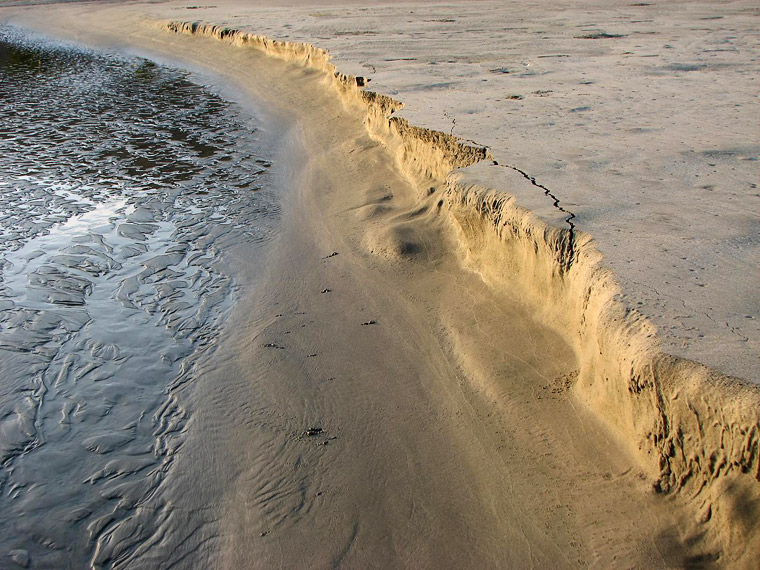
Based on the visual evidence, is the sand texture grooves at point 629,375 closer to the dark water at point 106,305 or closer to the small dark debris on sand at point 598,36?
the dark water at point 106,305

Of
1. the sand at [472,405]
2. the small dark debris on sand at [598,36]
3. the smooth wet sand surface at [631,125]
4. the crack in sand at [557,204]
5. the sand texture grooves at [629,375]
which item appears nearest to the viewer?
the sand texture grooves at [629,375]

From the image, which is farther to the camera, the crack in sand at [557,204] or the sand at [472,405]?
the crack in sand at [557,204]

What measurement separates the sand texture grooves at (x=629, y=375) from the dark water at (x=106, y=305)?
5.13ft

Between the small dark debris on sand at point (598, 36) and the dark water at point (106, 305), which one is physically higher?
the small dark debris on sand at point (598, 36)

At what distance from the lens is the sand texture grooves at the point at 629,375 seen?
1964mm

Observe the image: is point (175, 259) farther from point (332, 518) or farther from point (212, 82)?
point (212, 82)

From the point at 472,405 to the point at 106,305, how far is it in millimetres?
2335

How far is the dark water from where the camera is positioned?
8.39 ft

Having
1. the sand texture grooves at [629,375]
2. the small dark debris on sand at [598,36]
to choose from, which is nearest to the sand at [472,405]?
the sand texture grooves at [629,375]

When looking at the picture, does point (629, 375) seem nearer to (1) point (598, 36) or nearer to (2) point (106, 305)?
(2) point (106, 305)

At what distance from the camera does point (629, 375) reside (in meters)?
2.32

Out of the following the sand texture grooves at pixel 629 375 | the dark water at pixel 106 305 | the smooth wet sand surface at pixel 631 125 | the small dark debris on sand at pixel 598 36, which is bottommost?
the dark water at pixel 106 305

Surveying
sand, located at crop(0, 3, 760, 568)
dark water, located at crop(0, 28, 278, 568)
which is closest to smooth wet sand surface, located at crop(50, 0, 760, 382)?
sand, located at crop(0, 3, 760, 568)

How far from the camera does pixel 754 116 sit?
471 cm
